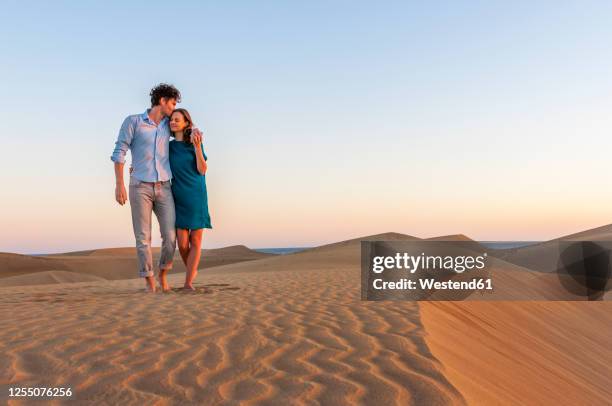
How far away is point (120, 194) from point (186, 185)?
0.77 meters

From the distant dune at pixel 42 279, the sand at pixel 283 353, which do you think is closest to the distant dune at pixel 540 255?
the sand at pixel 283 353

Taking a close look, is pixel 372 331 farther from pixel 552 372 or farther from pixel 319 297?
pixel 319 297

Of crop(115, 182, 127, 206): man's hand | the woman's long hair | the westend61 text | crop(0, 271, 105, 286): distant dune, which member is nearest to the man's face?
the woman's long hair

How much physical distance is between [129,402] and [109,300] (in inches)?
149

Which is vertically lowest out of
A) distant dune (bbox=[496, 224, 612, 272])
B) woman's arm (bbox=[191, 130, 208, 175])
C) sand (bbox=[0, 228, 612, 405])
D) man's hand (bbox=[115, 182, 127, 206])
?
sand (bbox=[0, 228, 612, 405])

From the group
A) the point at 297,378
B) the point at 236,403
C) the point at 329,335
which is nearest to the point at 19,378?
the point at 236,403

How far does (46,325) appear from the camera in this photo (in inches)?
182

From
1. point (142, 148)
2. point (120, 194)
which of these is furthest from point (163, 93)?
point (120, 194)

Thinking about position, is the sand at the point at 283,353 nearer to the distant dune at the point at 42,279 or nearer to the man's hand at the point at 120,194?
the man's hand at the point at 120,194

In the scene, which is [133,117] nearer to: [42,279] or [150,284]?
[150,284]

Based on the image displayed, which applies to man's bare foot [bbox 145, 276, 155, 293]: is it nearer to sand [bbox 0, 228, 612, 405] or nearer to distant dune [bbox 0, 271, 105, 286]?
sand [bbox 0, 228, 612, 405]

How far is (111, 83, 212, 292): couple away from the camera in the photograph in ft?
20.7

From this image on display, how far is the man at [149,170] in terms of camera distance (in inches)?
248

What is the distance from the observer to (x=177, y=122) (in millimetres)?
6426
